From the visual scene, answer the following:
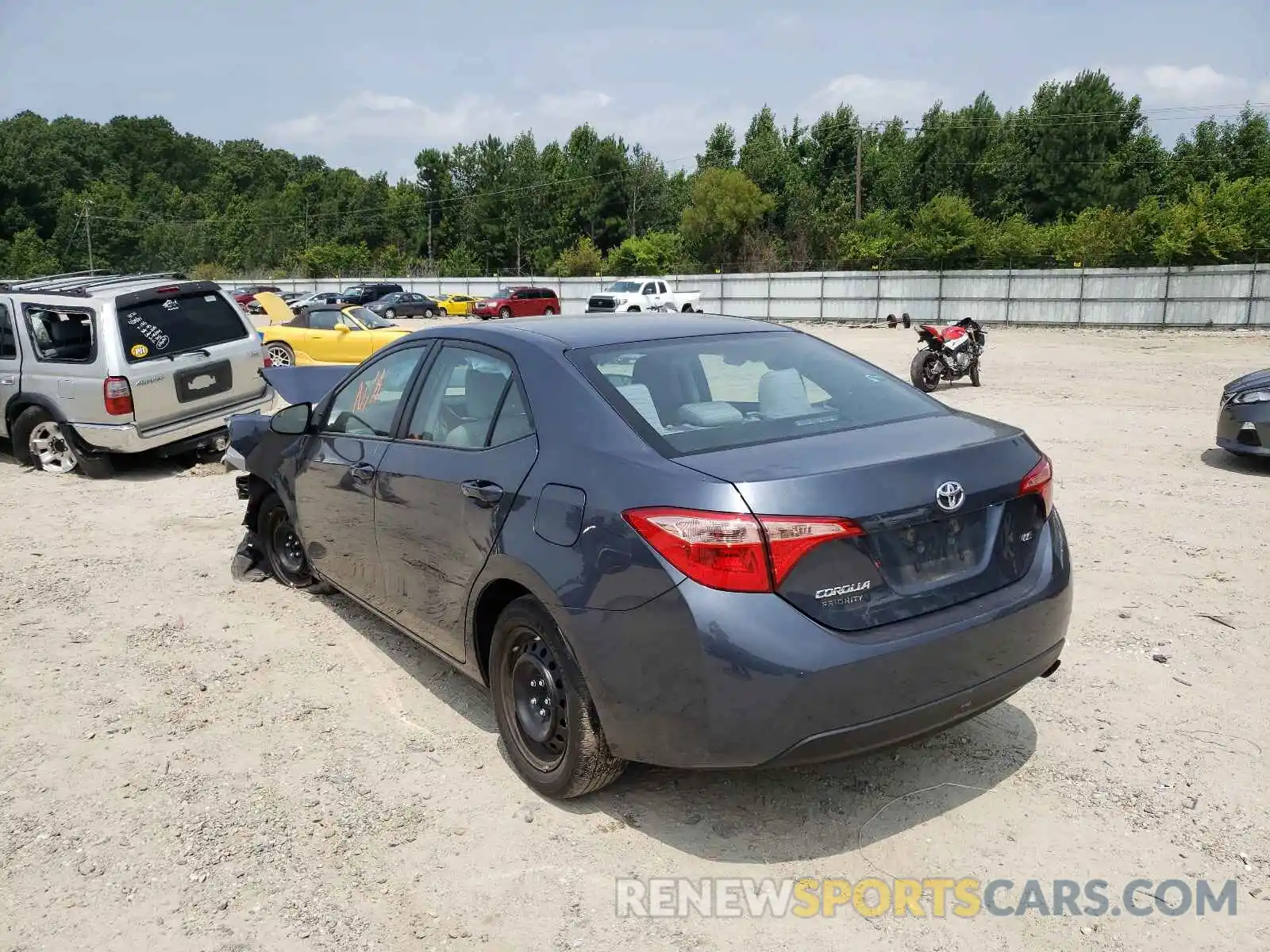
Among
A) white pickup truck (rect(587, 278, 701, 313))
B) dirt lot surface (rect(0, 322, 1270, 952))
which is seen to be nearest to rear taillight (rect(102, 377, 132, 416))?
dirt lot surface (rect(0, 322, 1270, 952))

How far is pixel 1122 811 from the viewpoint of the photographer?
11.1ft

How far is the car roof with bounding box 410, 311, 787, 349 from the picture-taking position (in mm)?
3832

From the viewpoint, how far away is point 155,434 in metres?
9.45

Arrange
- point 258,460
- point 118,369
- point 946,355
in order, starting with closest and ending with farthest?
point 258,460
point 118,369
point 946,355

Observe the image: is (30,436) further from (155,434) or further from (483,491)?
(483,491)

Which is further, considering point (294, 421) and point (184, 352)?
point (184, 352)

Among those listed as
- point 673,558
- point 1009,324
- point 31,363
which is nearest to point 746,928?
point 673,558

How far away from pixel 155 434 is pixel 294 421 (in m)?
5.28

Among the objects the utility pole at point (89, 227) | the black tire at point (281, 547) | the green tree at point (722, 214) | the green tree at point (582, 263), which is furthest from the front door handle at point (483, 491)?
the utility pole at point (89, 227)

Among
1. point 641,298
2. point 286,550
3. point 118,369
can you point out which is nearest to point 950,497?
point 286,550

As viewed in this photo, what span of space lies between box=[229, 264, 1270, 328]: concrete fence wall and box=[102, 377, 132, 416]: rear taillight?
29515 mm

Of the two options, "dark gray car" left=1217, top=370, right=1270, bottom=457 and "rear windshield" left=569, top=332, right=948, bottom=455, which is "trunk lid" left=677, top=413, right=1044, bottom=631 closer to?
"rear windshield" left=569, top=332, right=948, bottom=455

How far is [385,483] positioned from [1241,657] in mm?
4038

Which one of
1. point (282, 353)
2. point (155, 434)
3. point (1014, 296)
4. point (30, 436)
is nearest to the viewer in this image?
point (155, 434)
